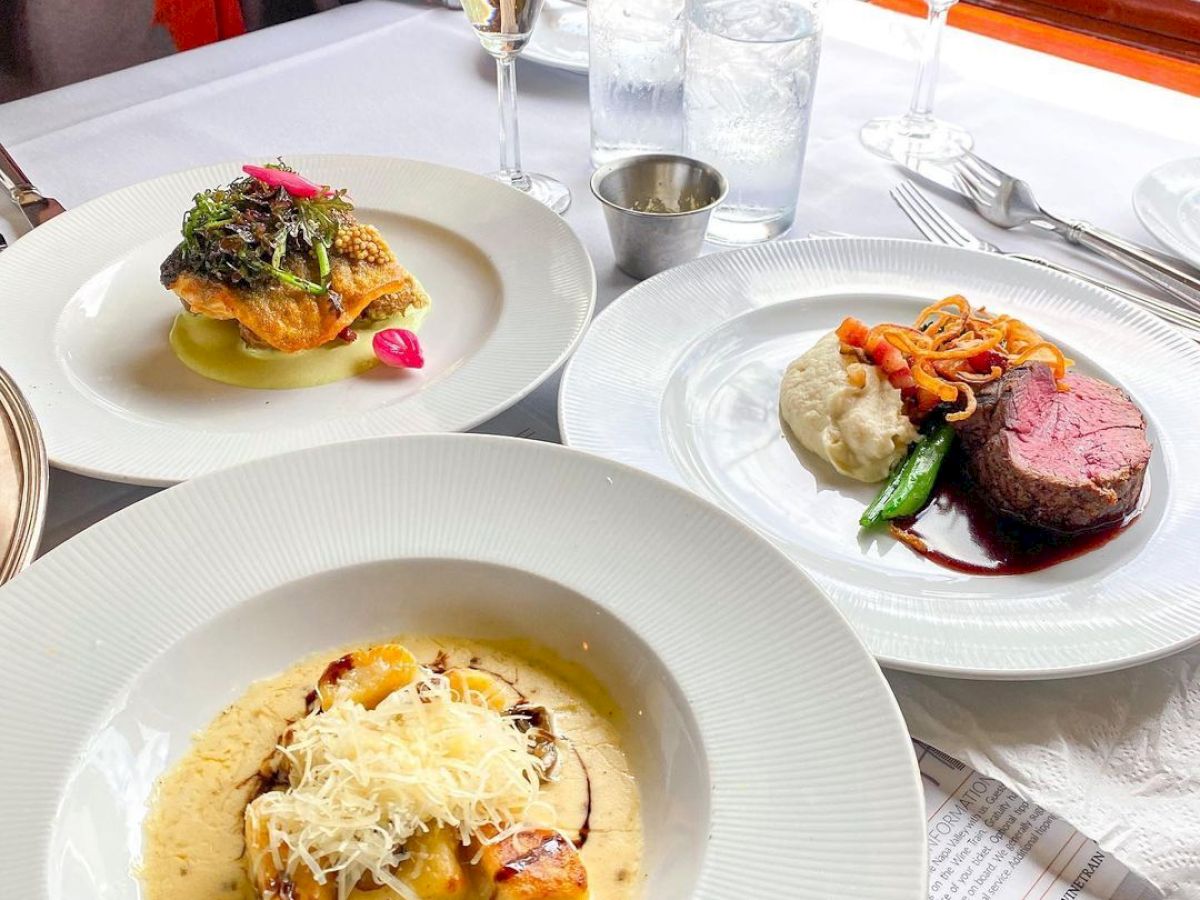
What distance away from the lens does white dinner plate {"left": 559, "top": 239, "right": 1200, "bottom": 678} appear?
1193 millimetres

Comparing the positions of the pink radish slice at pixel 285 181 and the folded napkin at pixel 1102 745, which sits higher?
the pink radish slice at pixel 285 181

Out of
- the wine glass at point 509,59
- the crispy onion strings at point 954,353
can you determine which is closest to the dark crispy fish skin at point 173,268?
the wine glass at point 509,59

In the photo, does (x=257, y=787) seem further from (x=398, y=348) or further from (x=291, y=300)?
(x=291, y=300)

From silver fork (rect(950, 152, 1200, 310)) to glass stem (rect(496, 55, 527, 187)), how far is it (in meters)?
1.05

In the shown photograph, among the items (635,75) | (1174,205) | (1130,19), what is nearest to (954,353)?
(1174,205)

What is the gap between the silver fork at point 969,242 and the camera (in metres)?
1.79

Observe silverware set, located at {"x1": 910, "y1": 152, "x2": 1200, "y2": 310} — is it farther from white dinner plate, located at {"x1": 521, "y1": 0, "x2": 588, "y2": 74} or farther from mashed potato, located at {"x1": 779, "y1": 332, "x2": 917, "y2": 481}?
white dinner plate, located at {"x1": 521, "y1": 0, "x2": 588, "y2": 74}

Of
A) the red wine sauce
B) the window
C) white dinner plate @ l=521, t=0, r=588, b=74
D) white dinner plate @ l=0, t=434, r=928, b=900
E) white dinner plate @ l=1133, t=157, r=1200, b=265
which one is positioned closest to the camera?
white dinner plate @ l=0, t=434, r=928, b=900

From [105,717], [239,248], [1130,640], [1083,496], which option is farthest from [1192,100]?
[105,717]

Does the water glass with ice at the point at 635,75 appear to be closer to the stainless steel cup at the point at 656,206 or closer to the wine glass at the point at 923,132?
the stainless steel cup at the point at 656,206

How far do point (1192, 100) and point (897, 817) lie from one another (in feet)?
8.74

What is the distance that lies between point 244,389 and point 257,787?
0.83 metres

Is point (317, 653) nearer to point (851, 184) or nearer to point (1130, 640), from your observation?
point (1130, 640)

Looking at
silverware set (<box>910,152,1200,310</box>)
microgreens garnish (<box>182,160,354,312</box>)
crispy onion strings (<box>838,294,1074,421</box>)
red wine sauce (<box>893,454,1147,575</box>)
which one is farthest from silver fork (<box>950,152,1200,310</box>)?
microgreens garnish (<box>182,160,354,312</box>)
